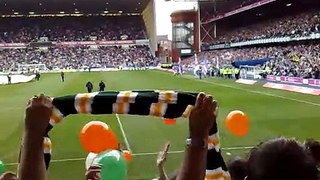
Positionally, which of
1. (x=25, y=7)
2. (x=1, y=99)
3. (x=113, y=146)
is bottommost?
(x=1, y=99)

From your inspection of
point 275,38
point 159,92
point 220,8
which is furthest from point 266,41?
point 159,92

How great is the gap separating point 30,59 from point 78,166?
89.6 meters

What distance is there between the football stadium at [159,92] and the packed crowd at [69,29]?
259 millimetres

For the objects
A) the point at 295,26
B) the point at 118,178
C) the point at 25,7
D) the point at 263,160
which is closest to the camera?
the point at 263,160

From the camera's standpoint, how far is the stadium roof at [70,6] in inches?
3625

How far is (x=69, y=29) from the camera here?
348ft

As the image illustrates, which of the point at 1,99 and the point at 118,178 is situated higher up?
the point at 118,178

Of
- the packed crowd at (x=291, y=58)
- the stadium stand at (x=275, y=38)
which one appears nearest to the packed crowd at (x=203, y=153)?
the packed crowd at (x=291, y=58)

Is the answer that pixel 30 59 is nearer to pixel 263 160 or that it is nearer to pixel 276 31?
pixel 276 31

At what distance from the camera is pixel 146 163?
1224 cm

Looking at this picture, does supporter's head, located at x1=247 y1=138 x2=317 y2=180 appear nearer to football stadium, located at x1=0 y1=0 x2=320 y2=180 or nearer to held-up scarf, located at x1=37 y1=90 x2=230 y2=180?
football stadium, located at x1=0 y1=0 x2=320 y2=180

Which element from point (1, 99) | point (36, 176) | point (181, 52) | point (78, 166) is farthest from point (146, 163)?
point (181, 52)

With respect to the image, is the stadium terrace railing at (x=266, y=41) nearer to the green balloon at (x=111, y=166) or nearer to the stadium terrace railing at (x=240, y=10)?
the stadium terrace railing at (x=240, y=10)

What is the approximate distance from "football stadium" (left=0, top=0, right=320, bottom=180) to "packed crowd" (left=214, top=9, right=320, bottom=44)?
0.32 meters
